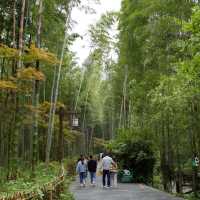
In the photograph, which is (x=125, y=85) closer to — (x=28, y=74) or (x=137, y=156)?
(x=137, y=156)

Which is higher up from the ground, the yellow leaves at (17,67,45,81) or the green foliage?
the yellow leaves at (17,67,45,81)

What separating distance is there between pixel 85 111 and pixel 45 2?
24947mm

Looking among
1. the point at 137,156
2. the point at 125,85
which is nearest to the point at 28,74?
the point at 137,156

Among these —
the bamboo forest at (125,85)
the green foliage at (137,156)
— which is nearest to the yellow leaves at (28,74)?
the bamboo forest at (125,85)

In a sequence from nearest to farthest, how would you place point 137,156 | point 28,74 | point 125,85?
1. point 28,74
2. point 137,156
3. point 125,85

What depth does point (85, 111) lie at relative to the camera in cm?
4031

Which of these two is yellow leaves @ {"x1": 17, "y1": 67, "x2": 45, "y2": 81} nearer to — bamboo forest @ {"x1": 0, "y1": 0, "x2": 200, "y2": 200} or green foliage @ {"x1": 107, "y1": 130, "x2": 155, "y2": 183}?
bamboo forest @ {"x1": 0, "y1": 0, "x2": 200, "y2": 200}

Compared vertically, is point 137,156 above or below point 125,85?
below

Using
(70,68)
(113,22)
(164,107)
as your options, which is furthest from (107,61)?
(164,107)

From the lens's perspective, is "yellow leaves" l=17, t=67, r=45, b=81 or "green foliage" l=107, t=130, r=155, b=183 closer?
"yellow leaves" l=17, t=67, r=45, b=81

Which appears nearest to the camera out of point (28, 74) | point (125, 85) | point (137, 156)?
point (28, 74)

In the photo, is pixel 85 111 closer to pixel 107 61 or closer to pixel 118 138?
pixel 107 61

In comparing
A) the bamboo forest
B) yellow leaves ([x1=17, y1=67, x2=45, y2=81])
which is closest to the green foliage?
the bamboo forest

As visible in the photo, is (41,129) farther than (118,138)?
Yes
